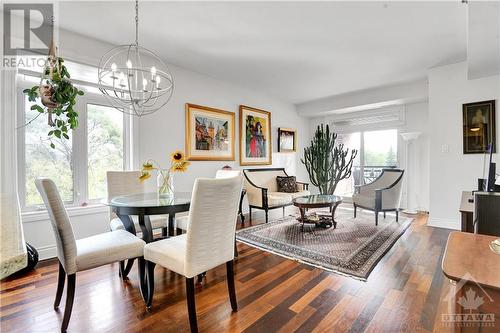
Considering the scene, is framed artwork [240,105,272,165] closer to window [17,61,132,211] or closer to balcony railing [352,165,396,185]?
window [17,61,132,211]

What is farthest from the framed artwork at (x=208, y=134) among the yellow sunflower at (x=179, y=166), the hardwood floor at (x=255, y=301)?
the hardwood floor at (x=255, y=301)

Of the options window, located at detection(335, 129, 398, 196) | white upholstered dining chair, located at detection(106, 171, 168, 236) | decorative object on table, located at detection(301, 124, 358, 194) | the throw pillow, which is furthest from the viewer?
window, located at detection(335, 129, 398, 196)

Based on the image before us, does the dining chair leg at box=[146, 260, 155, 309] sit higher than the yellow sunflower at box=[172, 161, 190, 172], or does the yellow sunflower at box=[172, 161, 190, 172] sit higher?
the yellow sunflower at box=[172, 161, 190, 172]

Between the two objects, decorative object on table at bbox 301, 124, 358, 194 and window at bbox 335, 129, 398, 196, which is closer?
decorative object on table at bbox 301, 124, 358, 194

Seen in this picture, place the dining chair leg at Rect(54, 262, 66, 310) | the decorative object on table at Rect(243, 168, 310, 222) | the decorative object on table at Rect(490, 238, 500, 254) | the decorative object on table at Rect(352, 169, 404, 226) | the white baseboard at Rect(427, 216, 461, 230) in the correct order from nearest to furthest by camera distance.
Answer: the decorative object on table at Rect(490, 238, 500, 254), the dining chair leg at Rect(54, 262, 66, 310), the white baseboard at Rect(427, 216, 461, 230), the decorative object on table at Rect(352, 169, 404, 226), the decorative object on table at Rect(243, 168, 310, 222)

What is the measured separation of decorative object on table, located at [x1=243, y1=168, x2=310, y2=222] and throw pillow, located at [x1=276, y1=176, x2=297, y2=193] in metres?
0.07

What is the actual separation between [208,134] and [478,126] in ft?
13.5

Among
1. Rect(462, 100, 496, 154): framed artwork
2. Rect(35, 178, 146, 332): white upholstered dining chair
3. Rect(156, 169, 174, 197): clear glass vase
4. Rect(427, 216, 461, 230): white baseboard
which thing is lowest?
Rect(427, 216, 461, 230): white baseboard

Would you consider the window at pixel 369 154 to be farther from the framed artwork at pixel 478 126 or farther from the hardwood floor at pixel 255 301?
the hardwood floor at pixel 255 301

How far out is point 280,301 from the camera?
1854 millimetres

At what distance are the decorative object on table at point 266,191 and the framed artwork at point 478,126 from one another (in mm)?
2714

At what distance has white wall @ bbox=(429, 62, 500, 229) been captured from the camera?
3602 mm

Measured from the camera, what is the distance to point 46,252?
271 centimetres

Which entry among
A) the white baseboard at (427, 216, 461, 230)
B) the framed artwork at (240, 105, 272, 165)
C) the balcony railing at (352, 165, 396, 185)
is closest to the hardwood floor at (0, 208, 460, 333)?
the white baseboard at (427, 216, 461, 230)
